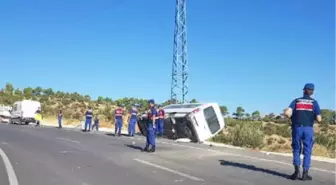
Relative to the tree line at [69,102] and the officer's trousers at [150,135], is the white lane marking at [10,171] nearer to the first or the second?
the officer's trousers at [150,135]

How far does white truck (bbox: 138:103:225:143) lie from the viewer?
24.2 metres

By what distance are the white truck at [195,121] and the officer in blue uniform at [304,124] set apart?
12855mm

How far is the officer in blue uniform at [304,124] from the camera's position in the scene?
1101cm

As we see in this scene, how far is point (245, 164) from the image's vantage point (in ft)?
45.7

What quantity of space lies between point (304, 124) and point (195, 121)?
13189 millimetres

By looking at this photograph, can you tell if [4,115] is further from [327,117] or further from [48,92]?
[48,92]

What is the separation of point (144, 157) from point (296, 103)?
5.72m

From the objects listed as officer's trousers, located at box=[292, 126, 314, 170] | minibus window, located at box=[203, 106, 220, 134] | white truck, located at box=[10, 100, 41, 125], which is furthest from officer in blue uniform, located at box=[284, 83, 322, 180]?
white truck, located at box=[10, 100, 41, 125]

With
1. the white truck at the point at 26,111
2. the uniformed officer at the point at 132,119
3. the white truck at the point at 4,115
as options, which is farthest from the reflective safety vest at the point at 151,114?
the white truck at the point at 4,115

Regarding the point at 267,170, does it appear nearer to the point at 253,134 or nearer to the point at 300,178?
the point at 300,178

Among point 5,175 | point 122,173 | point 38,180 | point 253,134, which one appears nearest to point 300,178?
point 122,173

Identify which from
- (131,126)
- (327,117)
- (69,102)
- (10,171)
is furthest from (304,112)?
(69,102)

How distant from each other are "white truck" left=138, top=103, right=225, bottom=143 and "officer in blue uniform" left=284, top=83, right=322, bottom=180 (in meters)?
12.9

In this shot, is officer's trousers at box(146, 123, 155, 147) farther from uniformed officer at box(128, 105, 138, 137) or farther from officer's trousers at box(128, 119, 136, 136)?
officer's trousers at box(128, 119, 136, 136)
